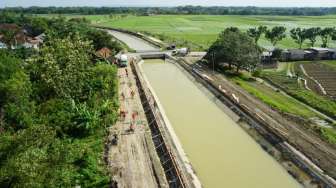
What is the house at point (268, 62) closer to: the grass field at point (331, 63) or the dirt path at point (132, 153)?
the grass field at point (331, 63)

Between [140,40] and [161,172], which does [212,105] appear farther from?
[140,40]

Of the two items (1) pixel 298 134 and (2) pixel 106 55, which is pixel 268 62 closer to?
(2) pixel 106 55

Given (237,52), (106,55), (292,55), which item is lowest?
(292,55)

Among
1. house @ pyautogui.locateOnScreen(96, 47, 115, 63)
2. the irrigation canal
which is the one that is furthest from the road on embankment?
the irrigation canal

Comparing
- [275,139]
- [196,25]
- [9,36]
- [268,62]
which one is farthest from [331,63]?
[196,25]

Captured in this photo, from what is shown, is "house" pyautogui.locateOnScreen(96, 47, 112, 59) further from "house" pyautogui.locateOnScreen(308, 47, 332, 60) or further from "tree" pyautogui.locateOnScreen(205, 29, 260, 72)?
"house" pyautogui.locateOnScreen(308, 47, 332, 60)

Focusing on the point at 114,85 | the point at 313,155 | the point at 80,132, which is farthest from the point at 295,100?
the point at 80,132
